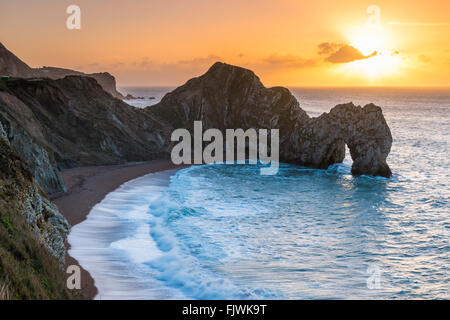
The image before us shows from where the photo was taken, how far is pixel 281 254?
2169 centimetres

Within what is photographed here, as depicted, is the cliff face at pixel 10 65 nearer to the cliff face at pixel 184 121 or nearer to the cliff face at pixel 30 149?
the cliff face at pixel 184 121

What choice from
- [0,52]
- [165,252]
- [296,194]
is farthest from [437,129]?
[0,52]

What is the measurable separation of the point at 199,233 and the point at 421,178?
1091 inches

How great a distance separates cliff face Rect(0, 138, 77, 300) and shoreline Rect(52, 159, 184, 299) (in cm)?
305

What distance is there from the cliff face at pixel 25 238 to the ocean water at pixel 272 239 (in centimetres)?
371

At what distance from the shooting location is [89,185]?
35.5 metres

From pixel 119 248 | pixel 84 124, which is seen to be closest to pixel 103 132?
pixel 84 124

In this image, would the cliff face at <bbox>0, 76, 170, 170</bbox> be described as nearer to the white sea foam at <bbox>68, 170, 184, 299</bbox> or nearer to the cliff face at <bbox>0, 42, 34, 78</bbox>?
the white sea foam at <bbox>68, 170, 184, 299</bbox>

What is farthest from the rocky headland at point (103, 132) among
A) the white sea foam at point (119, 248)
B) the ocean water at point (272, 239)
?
the ocean water at point (272, 239)

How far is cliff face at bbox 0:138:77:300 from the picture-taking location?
952 centimetres

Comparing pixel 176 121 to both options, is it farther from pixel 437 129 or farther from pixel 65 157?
pixel 437 129

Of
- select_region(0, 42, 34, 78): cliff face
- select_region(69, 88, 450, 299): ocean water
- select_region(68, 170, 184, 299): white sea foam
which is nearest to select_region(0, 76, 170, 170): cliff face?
select_region(69, 88, 450, 299): ocean water

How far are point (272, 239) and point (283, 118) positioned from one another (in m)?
37.5

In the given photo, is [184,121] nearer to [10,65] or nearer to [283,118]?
[283,118]
